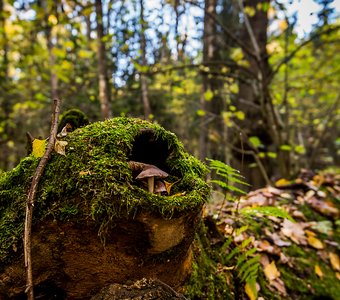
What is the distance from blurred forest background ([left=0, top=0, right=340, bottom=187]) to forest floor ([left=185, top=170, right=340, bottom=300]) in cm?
185

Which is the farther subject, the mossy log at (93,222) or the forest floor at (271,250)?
the forest floor at (271,250)

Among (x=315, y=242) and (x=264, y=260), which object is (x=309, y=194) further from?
(x=264, y=260)

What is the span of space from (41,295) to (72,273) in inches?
9.1

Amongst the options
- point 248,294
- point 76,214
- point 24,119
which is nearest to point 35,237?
point 76,214

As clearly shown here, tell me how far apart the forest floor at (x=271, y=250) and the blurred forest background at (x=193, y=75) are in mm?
1847

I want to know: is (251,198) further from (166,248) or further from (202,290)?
(166,248)

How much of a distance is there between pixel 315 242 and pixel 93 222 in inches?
119

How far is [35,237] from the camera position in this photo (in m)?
1.54

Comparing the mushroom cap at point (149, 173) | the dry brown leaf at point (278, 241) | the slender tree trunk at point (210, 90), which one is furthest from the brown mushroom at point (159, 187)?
the slender tree trunk at point (210, 90)

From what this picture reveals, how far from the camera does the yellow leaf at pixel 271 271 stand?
2.66 m

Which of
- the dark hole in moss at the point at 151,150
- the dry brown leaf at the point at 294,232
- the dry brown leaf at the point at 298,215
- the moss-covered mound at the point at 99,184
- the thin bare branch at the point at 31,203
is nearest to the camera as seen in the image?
the thin bare branch at the point at 31,203

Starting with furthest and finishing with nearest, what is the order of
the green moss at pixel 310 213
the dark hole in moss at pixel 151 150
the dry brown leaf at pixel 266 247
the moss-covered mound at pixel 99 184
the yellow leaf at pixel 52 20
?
the yellow leaf at pixel 52 20 < the green moss at pixel 310 213 < the dry brown leaf at pixel 266 247 < the dark hole in moss at pixel 151 150 < the moss-covered mound at pixel 99 184

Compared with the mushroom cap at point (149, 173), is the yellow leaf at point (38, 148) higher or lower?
higher

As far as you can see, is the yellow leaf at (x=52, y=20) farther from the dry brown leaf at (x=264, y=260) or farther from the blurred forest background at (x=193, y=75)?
the dry brown leaf at (x=264, y=260)
